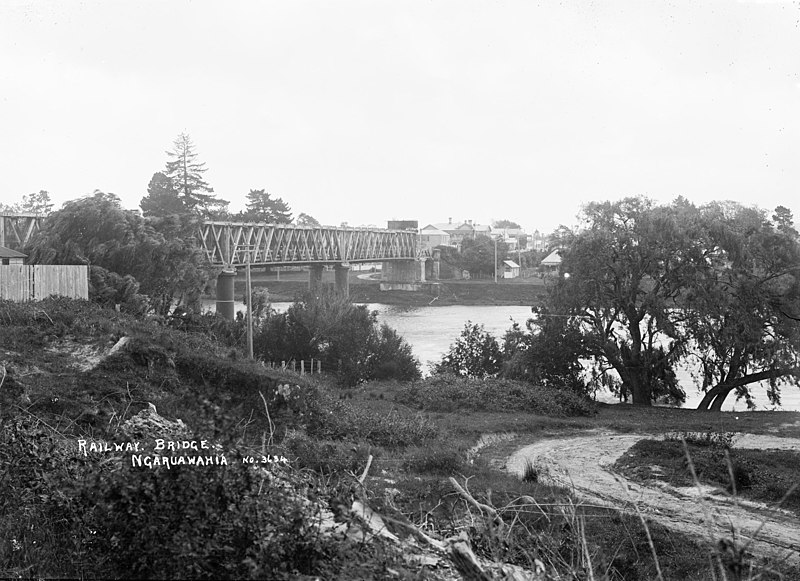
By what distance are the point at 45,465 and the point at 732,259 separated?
30.6 metres

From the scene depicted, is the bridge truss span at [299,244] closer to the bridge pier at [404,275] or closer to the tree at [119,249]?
the bridge pier at [404,275]

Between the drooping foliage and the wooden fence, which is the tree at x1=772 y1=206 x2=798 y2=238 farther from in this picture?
the wooden fence

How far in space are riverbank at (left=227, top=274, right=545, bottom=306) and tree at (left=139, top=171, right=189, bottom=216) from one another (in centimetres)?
1465

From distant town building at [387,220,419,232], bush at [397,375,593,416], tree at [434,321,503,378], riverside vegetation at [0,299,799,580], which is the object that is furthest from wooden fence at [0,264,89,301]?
distant town building at [387,220,419,232]

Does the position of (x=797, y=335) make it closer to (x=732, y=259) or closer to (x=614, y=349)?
(x=732, y=259)

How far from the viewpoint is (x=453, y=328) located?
6356cm

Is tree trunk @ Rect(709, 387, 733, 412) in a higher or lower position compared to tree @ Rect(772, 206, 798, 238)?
lower

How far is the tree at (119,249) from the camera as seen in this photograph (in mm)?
36844

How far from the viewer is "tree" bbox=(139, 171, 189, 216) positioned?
2682 inches

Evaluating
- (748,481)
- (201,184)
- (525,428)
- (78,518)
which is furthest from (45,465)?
(201,184)

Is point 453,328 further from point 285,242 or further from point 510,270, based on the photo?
point 510,270

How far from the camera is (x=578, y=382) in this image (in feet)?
114

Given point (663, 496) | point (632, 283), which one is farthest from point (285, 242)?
point (663, 496)

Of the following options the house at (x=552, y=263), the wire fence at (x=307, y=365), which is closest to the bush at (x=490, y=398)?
the wire fence at (x=307, y=365)
